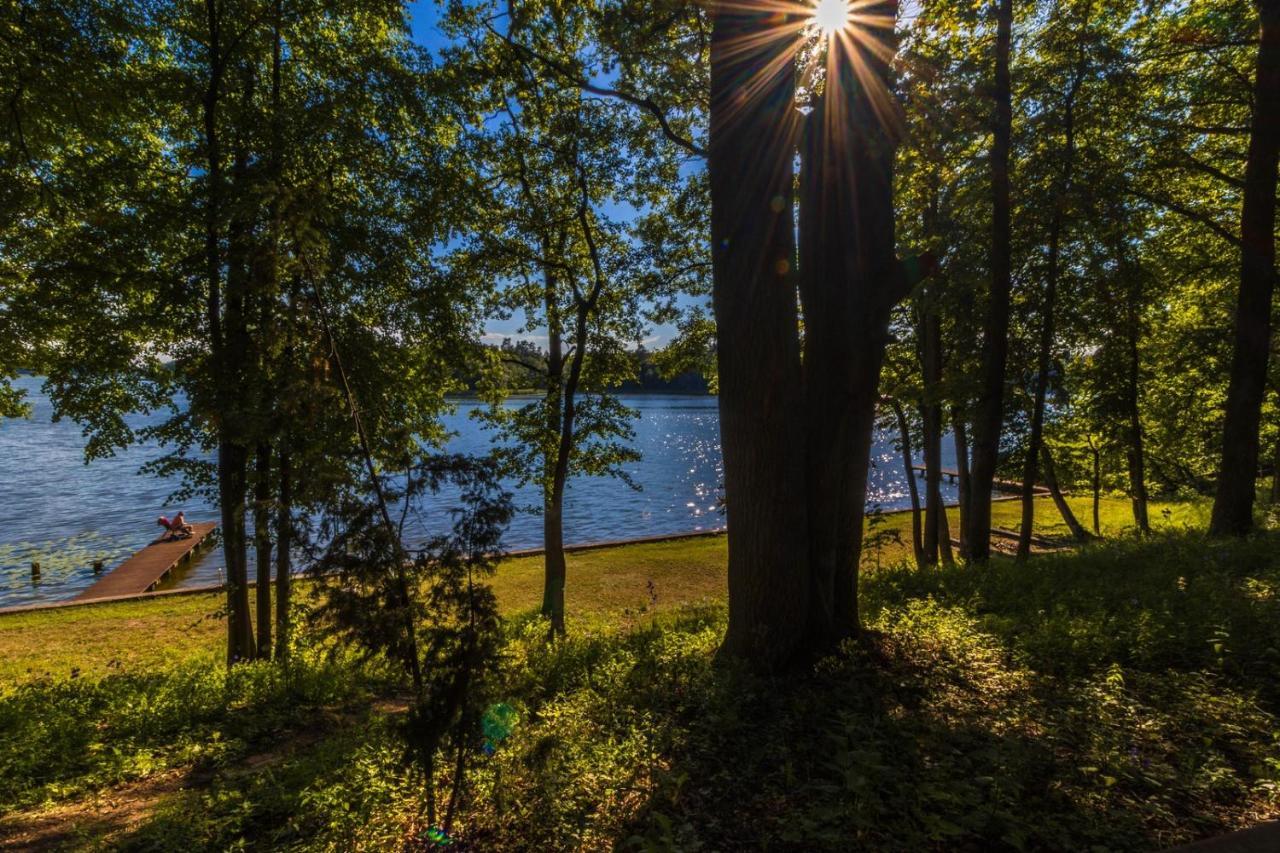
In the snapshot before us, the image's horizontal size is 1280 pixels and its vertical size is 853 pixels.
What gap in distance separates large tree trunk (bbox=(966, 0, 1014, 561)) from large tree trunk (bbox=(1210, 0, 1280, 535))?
352 cm

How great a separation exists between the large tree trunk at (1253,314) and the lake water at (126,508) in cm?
754

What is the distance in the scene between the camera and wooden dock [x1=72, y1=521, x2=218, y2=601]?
1784 cm

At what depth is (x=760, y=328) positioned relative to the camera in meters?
4.66

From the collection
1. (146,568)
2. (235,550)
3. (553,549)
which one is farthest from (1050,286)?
(146,568)

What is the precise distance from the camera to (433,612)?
322 cm

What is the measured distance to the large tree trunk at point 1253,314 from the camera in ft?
27.8

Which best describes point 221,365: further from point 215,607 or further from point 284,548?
point 215,607

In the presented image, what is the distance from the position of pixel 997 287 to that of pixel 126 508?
43.5 metres

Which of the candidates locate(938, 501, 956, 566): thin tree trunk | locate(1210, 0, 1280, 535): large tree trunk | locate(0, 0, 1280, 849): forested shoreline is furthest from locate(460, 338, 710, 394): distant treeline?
locate(1210, 0, 1280, 535): large tree trunk

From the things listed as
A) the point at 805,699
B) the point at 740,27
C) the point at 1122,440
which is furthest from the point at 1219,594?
the point at 1122,440

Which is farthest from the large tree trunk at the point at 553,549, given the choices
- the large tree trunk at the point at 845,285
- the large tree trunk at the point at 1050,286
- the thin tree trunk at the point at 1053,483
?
the thin tree trunk at the point at 1053,483

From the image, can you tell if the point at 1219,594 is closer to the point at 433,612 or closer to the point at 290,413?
the point at 433,612

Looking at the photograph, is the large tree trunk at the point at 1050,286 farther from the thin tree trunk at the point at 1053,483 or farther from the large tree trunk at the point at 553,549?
the large tree trunk at the point at 553,549

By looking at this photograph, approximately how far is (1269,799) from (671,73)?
8.58m
